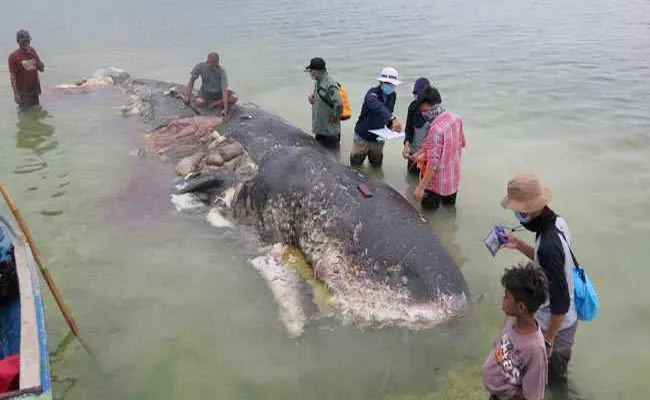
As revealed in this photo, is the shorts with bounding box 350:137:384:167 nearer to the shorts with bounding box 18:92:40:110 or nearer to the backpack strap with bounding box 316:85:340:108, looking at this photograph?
the backpack strap with bounding box 316:85:340:108

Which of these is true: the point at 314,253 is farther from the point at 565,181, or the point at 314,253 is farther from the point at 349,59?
the point at 349,59

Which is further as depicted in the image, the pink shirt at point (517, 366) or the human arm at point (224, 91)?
the human arm at point (224, 91)

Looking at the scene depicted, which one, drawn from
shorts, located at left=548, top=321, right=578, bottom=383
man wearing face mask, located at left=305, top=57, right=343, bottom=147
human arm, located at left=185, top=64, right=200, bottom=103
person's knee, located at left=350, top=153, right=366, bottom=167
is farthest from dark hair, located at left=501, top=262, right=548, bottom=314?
human arm, located at left=185, top=64, right=200, bottom=103

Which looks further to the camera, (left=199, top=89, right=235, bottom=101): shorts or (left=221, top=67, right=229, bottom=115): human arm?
(left=199, top=89, right=235, bottom=101): shorts

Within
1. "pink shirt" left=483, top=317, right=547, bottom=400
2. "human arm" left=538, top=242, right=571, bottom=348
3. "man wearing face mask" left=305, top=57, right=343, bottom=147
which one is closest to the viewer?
"pink shirt" left=483, top=317, right=547, bottom=400

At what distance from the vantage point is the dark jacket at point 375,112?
30.5ft

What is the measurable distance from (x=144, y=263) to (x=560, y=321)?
5.32 metres

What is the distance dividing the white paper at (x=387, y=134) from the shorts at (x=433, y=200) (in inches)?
43.9

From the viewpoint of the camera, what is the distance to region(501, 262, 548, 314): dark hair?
12.2 feet

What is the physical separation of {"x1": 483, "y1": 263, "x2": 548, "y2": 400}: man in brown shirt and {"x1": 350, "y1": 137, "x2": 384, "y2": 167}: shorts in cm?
650

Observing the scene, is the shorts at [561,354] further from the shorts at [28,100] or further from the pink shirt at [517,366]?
the shorts at [28,100]

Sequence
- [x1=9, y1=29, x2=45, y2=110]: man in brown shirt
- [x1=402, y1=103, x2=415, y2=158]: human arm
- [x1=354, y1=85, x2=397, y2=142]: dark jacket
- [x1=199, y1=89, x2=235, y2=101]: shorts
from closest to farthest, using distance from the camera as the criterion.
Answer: [x1=402, y1=103, x2=415, y2=158]: human arm → [x1=354, y1=85, x2=397, y2=142]: dark jacket → [x1=199, y1=89, x2=235, y2=101]: shorts → [x1=9, y1=29, x2=45, y2=110]: man in brown shirt

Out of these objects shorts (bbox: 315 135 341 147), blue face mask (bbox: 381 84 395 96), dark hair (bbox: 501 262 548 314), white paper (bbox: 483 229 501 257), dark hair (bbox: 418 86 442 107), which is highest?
dark hair (bbox: 418 86 442 107)

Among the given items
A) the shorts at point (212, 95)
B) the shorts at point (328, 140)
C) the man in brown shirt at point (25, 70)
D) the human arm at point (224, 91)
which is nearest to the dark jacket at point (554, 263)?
the shorts at point (328, 140)
